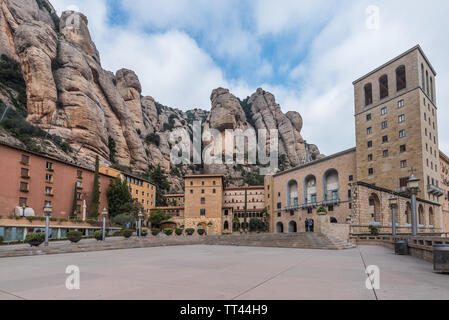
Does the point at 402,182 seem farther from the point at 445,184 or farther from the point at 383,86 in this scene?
the point at 445,184

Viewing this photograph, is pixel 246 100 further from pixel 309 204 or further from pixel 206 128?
pixel 309 204

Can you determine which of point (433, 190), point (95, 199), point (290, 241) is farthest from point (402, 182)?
point (95, 199)

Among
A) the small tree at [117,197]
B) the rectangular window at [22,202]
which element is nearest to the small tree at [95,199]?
the small tree at [117,197]

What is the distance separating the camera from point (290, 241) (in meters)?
23.5

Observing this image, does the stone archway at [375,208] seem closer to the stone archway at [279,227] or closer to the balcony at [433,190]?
the balcony at [433,190]

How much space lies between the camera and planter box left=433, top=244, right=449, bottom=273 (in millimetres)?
7871

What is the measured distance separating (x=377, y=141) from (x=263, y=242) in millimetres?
29135

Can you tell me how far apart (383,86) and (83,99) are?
182 ft

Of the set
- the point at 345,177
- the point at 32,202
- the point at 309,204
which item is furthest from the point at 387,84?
the point at 32,202

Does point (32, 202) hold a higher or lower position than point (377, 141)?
lower

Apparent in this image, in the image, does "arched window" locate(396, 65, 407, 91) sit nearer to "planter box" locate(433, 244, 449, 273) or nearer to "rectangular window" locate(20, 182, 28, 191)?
"planter box" locate(433, 244, 449, 273)

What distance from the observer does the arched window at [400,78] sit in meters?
42.8

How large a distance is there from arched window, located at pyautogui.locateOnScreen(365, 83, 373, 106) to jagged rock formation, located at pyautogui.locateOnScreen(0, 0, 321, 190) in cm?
4632

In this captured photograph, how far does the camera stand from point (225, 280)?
7.07 m
